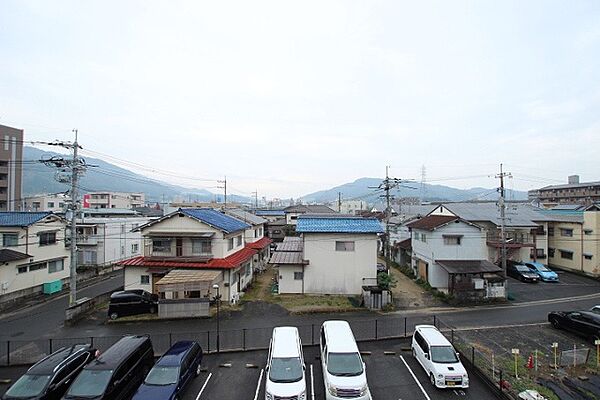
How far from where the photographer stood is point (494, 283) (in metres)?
24.3

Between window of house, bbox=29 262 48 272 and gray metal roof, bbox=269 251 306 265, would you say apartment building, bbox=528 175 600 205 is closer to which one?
gray metal roof, bbox=269 251 306 265

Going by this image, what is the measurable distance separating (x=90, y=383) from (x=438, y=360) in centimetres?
1228

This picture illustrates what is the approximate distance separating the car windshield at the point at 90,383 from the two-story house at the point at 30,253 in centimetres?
1988

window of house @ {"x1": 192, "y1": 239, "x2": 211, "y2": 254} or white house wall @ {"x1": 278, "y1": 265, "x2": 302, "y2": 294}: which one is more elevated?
window of house @ {"x1": 192, "y1": 239, "x2": 211, "y2": 254}

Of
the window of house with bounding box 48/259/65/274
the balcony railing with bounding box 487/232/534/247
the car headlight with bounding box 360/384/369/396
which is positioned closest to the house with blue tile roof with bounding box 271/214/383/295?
the car headlight with bounding box 360/384/369/396

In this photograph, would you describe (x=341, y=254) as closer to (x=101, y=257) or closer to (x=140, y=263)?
(x=140, y=263)

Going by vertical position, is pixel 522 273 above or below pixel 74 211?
below

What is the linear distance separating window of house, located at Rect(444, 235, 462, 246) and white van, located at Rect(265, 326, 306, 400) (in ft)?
59.5

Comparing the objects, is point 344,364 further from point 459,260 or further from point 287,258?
point 459,260

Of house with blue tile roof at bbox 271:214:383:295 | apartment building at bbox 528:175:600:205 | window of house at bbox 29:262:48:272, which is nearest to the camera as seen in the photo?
house with blue tile roof at bbox 271:214:383:295

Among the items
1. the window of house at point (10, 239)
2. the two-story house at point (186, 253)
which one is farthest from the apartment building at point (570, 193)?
the window of house at point (10, 239)

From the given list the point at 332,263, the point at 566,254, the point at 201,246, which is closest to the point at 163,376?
the point at 201,246

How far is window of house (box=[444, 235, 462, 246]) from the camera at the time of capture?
88.2ft

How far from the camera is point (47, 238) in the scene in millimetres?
29281
